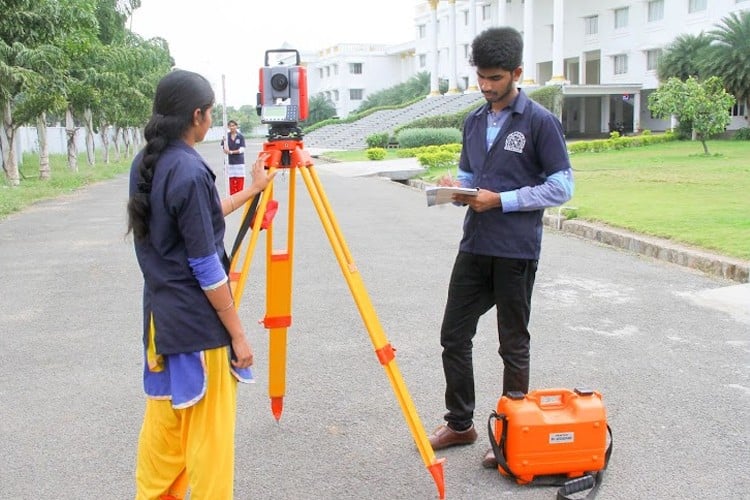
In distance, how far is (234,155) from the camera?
17.1m

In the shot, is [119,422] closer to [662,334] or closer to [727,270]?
[662,334]

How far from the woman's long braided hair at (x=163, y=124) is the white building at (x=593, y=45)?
3196 cm

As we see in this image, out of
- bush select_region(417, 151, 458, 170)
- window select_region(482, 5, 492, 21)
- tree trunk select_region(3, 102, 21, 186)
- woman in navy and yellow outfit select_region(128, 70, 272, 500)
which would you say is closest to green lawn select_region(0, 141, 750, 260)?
tree trunk select_region(3, 102, 21, 186)

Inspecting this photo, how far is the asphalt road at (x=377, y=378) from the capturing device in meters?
3.44

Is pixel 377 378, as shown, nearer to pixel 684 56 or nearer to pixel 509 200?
pixel 509 200

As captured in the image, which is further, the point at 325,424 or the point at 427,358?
the point at 427,358

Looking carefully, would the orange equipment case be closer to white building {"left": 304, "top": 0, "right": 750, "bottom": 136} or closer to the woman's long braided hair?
the woman's long braided hair

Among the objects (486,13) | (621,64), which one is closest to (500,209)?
(621,64)

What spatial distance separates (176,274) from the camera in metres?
2.50

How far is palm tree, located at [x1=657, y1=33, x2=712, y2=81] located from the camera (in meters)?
35.6

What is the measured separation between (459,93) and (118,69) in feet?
109

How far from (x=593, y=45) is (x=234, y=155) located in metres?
36.9

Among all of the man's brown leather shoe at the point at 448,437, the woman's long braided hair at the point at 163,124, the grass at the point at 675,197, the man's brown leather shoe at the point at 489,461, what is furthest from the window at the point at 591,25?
the woman's long braided hair at the point at 163,124

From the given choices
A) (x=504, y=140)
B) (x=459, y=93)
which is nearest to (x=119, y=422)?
(x=504, y=140)
